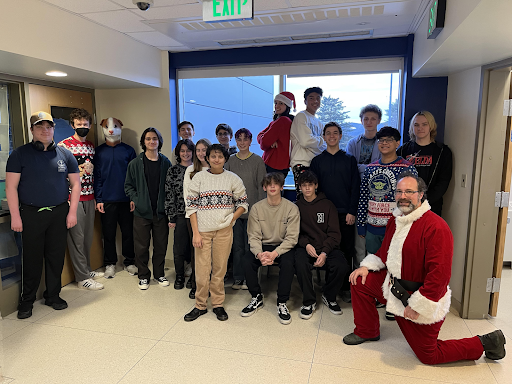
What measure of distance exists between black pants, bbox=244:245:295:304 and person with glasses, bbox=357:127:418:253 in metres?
0.71

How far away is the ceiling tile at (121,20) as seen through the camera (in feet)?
10.0

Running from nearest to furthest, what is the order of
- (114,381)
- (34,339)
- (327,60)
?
(114,381) → (34,339) → (327,60)

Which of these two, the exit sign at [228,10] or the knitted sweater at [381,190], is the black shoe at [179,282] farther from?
the exit sign at [228,10]

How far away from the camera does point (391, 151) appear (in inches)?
122

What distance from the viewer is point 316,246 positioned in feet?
10.8

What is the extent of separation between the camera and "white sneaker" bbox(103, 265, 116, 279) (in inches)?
161

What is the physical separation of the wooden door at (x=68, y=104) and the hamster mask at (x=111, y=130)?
363mm

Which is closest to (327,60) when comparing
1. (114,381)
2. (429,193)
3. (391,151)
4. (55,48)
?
(391,151)

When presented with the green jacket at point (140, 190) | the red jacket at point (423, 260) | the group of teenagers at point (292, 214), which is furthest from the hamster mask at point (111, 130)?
the red jacket at point (423, 260)

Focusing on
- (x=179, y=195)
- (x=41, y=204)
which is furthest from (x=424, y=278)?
(x=41, y=204)

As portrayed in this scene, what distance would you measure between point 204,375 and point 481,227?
7.98 ft

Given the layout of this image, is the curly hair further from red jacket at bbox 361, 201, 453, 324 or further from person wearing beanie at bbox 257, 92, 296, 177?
red jacket at bbox 361, 201, 453, 324

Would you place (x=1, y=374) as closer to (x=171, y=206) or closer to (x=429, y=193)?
(x=171, y=206)

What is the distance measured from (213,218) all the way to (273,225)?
23.3 inches
